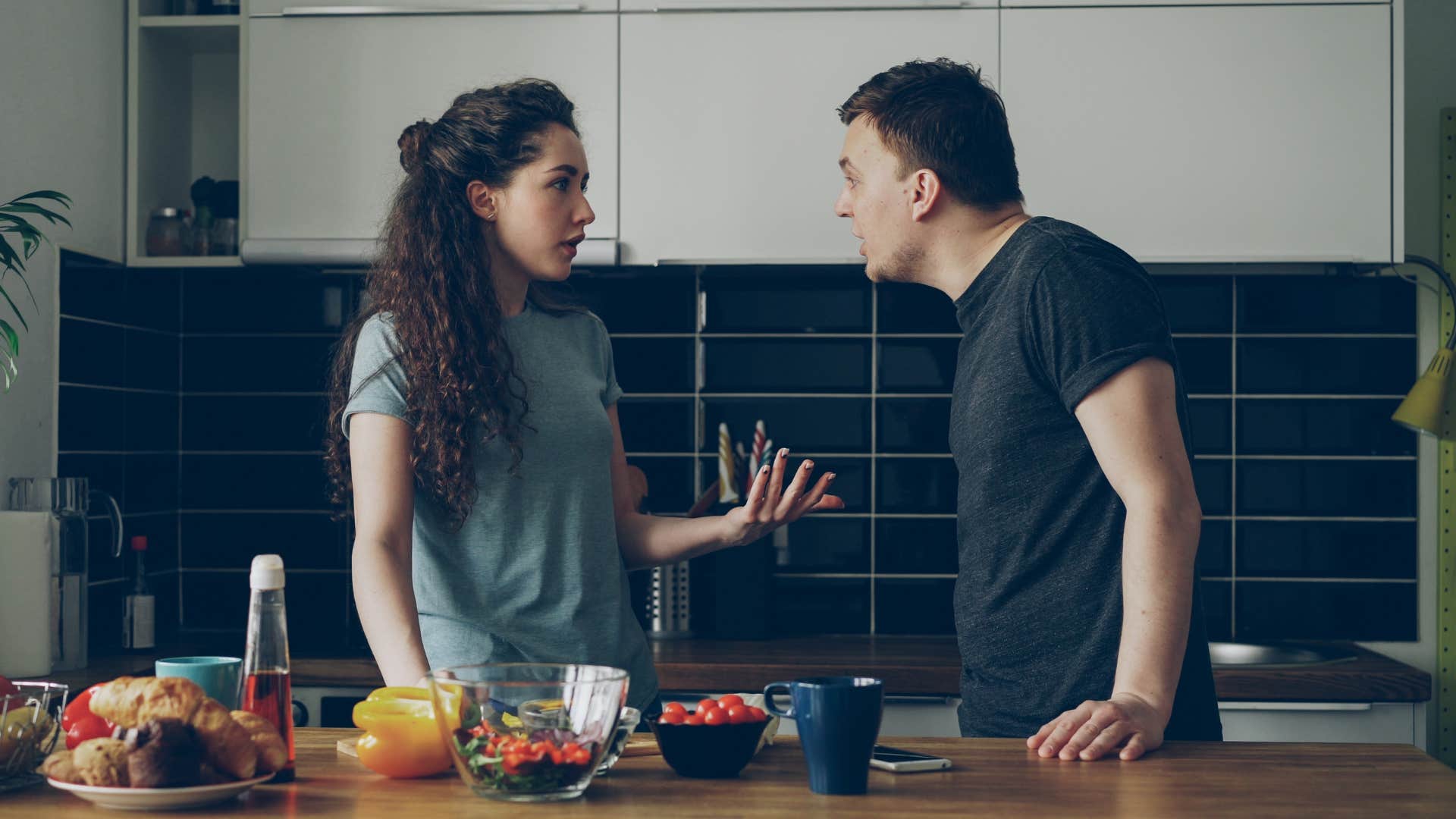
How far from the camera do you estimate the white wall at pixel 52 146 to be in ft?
7.47

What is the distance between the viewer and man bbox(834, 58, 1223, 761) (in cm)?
130

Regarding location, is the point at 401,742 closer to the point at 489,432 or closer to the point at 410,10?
the point at 489,432

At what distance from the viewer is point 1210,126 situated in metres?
2.45

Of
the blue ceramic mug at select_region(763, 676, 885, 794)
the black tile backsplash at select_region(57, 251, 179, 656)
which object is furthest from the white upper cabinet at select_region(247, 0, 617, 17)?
the blue ceramic mug at select_region(763, 676, 885, 794)

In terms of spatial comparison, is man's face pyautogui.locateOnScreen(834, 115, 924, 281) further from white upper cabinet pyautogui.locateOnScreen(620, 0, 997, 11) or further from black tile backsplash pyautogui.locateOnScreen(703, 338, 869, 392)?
black tile backsplash pyautogui.locateOnScreen(703, 338, 869, 392)

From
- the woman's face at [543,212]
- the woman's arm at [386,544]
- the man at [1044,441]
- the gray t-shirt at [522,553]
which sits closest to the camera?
the man at [1044,441]

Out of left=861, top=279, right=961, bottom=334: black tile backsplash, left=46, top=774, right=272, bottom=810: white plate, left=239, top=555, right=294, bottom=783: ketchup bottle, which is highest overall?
left=861, top=279, right=961, bottom=334: black tile backsplash

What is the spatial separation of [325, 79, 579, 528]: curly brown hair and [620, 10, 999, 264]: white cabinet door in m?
0.80

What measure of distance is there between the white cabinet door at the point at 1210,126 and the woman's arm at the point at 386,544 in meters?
1.41

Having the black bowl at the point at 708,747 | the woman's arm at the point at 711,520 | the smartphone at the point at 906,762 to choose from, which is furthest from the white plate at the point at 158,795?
the woman's arm at the point at 711,520

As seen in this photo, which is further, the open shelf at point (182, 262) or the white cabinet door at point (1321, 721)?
the open shelf at point (182, 262)

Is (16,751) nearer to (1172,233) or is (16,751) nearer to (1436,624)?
(1172,233)

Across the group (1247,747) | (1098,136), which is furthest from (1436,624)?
(1247,747)

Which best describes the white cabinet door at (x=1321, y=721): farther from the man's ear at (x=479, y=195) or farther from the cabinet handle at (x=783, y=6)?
the man's ear at (x=479, y=195)
